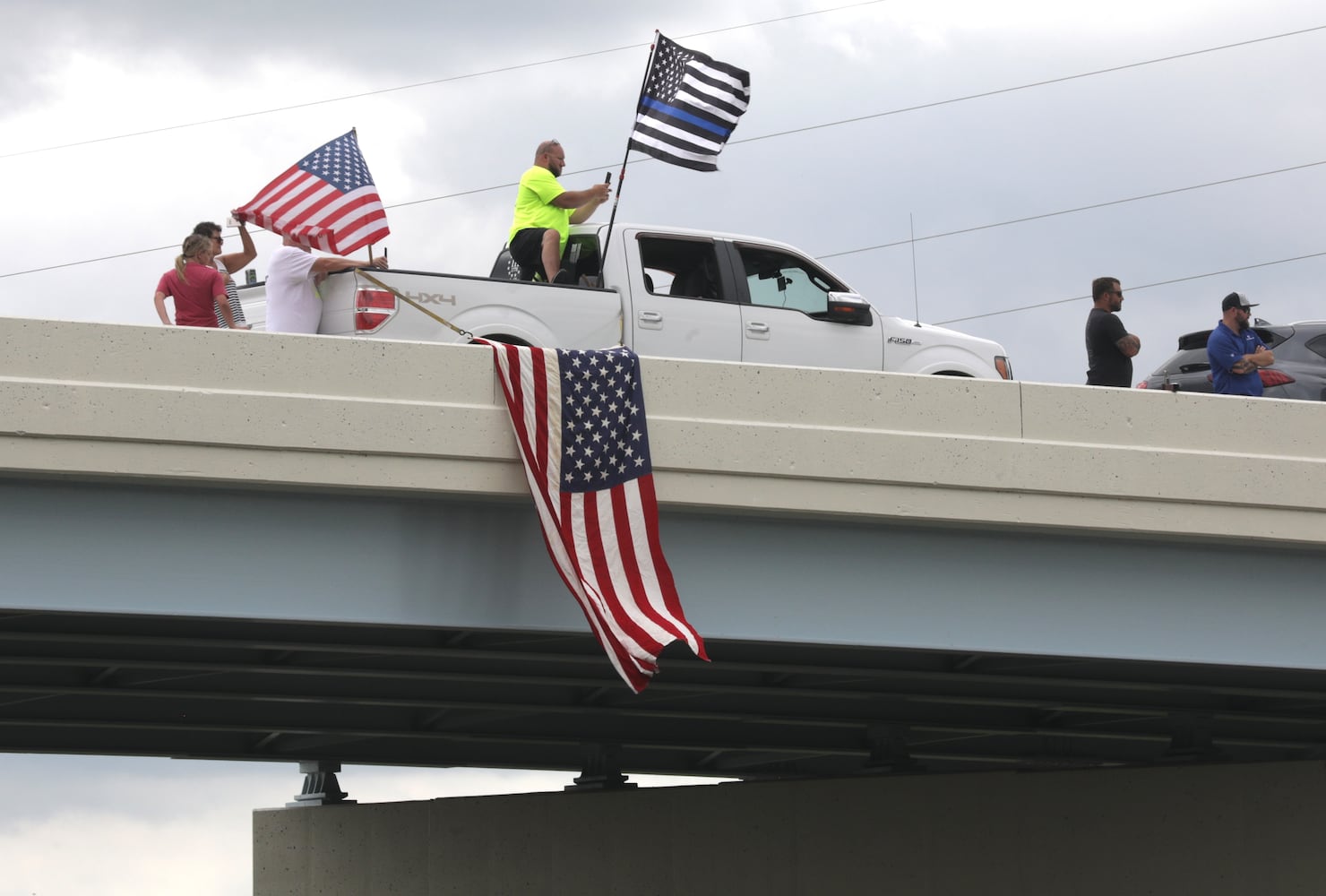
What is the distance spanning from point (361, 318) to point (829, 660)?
4.75 m

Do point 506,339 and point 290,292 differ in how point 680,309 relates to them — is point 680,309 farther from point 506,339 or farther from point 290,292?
point 290,292

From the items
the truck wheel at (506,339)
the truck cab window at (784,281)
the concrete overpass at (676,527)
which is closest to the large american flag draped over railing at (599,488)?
the concrete overpass at (676,527)

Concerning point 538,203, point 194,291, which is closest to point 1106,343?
point 538,203

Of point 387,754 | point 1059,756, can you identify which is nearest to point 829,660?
point 1059,756

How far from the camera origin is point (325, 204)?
13.2 meters

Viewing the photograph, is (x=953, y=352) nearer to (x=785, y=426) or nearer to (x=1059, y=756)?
(x=785, y=426)

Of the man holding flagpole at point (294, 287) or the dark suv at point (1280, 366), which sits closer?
the man holding flagpole at point (294, 287)

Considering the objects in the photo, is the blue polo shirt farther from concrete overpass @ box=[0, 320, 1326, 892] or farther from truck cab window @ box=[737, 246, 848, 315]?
truck cab window @ box=[737, 246, 848, 315]

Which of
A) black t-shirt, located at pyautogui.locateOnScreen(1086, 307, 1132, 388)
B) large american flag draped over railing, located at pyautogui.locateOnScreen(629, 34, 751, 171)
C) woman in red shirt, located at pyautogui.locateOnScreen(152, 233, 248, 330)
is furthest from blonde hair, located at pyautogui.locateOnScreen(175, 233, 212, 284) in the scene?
black t-shirt, located at pyautogui.locateOnScreen(1086, 307, 1132, 388)

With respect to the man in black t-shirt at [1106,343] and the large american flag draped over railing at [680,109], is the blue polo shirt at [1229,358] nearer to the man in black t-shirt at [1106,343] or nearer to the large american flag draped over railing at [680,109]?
the man in black t-shirt at [1106,343]

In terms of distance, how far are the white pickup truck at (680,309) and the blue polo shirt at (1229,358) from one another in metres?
1.70

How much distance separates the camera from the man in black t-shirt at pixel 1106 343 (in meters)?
14.2

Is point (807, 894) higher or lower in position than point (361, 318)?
lower

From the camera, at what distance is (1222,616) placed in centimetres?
1254
